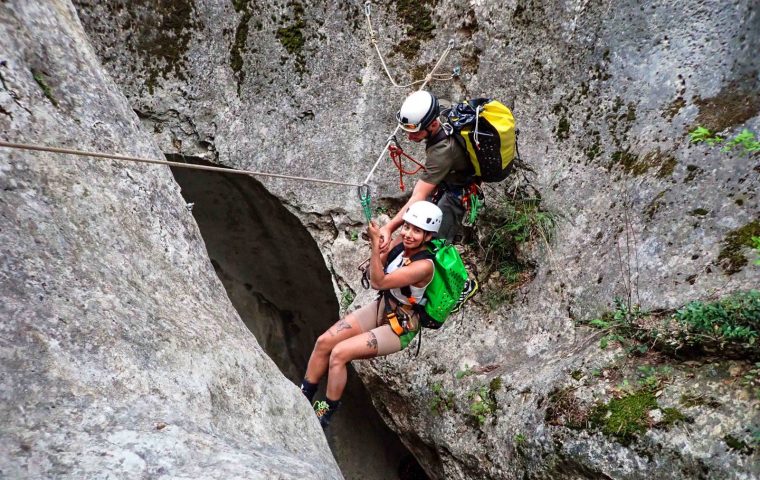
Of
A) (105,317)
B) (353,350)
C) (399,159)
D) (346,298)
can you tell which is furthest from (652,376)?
(105,317)

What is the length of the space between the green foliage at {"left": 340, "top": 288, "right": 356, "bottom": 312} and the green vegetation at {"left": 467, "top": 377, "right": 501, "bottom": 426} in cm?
184

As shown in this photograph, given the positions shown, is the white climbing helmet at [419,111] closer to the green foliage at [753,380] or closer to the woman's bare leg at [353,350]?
the woman's bare leg at [353,350]

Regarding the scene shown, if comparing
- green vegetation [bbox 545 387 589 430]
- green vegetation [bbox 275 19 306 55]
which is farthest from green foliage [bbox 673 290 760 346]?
green vegetation [bbox 275 19 306 55]

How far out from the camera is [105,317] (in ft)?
9.87

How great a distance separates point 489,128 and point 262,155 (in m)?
3.04

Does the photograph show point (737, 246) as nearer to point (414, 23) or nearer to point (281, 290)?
point (414, 23)

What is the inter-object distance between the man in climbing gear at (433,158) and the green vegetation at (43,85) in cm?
261

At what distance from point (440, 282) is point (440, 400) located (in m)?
1.38

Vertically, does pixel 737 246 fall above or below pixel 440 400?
above

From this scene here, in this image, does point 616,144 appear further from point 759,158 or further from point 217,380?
point 217,380

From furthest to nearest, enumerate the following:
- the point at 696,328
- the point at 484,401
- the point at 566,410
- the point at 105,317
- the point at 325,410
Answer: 1. the point at 484,401
2. the point at 325,410
3. the point at 566,410
4. the point at 696,328
5. the point at 105,317

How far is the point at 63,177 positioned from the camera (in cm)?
331

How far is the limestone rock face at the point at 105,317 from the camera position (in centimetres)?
261

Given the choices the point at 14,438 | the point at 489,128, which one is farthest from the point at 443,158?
the point at 14,438
